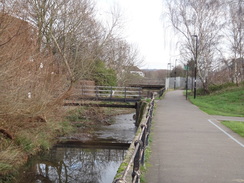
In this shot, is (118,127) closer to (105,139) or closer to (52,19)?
(105,139)

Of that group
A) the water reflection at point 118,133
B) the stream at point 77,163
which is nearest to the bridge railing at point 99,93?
the water reflection at point 118,133

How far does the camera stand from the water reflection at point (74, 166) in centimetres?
1088

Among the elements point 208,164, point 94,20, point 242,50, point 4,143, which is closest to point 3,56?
point 4,143

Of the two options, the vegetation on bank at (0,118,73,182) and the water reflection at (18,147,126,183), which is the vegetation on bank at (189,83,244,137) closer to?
the water reflection at (18,147,126,183)

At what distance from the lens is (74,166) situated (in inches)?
491

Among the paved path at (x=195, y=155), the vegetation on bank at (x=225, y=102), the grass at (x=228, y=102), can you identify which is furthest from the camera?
the grass at (x=228, y=102)

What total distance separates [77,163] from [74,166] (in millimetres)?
428

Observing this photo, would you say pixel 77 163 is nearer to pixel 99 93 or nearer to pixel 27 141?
pixel 27 141

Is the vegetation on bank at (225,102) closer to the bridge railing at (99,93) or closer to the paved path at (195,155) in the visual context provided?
the paved path at (195,155)

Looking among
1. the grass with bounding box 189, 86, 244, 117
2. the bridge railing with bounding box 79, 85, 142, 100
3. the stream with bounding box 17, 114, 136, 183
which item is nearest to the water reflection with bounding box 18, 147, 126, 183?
the stream with bounding box 17, 114, 136, 183

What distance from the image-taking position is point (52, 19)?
723 inches

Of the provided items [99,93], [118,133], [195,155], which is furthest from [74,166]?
[99,93]

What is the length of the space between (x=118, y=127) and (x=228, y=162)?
1506cm

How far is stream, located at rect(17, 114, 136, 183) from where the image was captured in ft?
35.8
